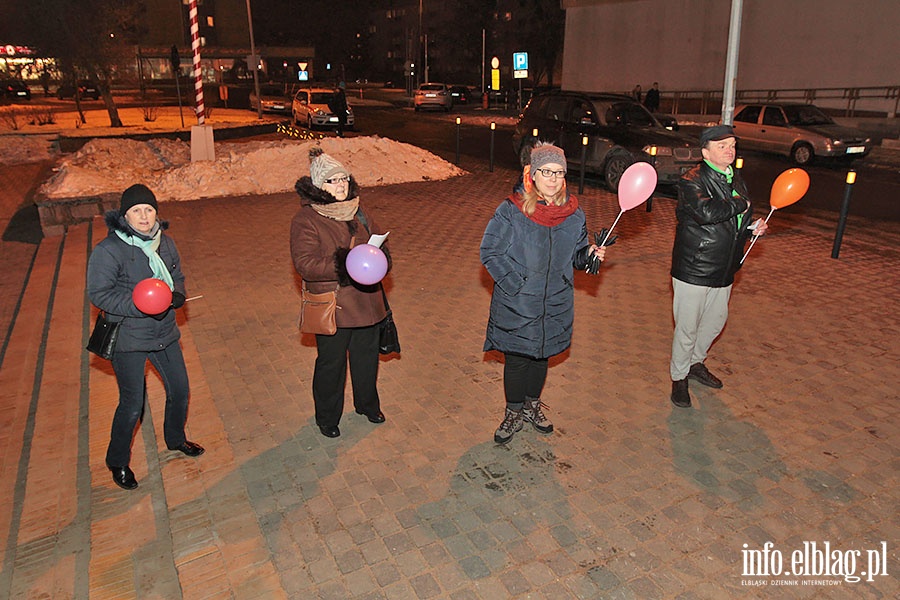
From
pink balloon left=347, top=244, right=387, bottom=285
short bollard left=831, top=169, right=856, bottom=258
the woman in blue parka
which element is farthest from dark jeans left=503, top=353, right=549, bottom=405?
short bollard left=831, top=169, right=856, bottom=258

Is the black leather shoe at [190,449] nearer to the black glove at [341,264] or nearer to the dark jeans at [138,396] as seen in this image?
the dark jeans at [138,396]

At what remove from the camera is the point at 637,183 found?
15.9 ft

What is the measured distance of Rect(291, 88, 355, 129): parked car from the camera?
2738 cm

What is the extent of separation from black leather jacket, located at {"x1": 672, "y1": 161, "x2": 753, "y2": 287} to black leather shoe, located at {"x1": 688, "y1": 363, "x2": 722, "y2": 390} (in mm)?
1002

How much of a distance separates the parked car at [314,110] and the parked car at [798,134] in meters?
15.7

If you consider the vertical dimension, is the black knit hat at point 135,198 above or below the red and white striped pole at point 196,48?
below

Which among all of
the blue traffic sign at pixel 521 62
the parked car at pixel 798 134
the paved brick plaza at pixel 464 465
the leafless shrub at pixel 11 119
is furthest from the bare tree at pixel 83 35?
the parked car at pixel 798 134

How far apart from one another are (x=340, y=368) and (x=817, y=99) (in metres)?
29.8

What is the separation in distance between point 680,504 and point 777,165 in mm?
18266

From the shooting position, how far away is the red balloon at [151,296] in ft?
12.9

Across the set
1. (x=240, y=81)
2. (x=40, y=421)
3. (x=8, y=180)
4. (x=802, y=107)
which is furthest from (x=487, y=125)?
(x=240, y=81)

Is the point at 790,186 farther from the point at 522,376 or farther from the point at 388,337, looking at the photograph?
the point at 388,337

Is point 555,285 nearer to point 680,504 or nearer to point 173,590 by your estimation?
point 680,504

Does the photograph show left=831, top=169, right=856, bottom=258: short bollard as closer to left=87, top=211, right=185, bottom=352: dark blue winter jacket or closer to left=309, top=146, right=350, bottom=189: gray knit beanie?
left=309, top=146, right=350, bottom=189: gray knit beanie
